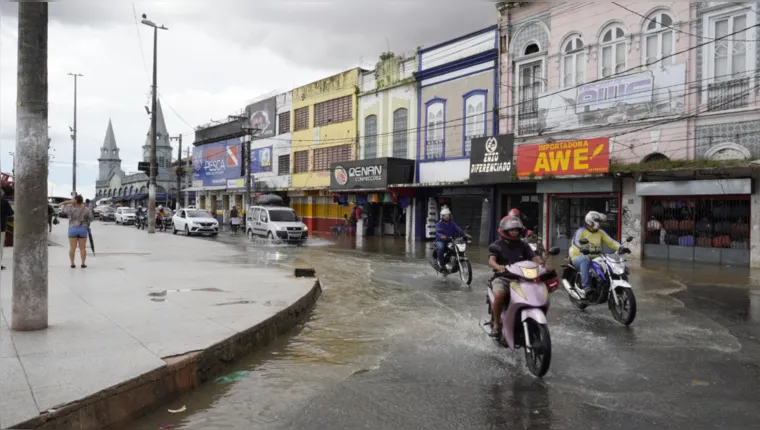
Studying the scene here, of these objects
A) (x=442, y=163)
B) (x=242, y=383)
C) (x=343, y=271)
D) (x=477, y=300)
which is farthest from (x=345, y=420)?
(x=442, y=163)

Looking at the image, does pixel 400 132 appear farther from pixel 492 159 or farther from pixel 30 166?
pixel 30 166

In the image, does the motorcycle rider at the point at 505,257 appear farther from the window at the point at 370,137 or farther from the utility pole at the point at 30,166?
the window at the point at 370,137

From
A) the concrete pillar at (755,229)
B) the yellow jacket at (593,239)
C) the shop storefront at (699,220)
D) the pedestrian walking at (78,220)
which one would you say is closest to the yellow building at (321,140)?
the shop storefront at (699,220)

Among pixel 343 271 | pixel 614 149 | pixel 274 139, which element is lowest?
pixel 343 271

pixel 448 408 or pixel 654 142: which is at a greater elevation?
pixel 654 142

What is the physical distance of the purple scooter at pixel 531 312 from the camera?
5.21 m

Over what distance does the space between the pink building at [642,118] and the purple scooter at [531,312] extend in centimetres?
1273

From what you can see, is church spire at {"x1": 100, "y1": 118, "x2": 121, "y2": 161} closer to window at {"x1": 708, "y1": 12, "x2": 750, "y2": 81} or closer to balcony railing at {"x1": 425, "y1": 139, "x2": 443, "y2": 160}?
balcony railing at {"x1": 425, "y1": 139, "x2": 443, "y2": 160}

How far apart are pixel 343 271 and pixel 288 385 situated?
9.33 metres

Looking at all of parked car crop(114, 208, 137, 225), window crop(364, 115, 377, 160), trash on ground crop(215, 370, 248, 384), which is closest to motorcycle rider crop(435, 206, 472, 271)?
trash on ground crop(215, 370, 248, 384)

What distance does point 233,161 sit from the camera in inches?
1774

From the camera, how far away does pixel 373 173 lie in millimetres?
28953

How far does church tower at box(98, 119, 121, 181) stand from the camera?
113 m

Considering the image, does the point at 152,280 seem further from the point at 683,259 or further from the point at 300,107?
the point at 300,107
